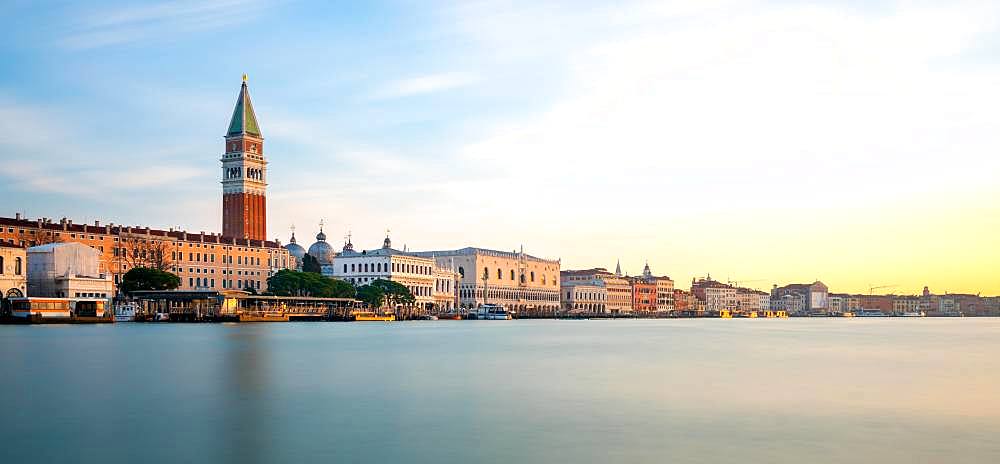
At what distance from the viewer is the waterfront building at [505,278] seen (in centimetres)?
13425

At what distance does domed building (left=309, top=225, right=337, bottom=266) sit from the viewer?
406 ft

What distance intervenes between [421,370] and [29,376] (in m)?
10.1

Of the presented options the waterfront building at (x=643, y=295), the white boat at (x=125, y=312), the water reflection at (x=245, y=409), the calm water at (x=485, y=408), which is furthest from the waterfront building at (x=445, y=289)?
the water reflection at (x=245, y=409)

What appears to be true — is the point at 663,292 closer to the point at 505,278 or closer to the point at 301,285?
the point at 505,278

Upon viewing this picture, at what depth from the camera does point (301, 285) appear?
91.9 meters

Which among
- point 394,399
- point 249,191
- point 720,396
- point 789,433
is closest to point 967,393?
point 720,396

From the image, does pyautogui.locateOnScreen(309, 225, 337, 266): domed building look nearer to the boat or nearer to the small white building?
the boat

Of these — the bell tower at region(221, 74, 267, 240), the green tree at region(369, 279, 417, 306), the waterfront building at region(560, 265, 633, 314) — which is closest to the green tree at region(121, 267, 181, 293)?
the green tree at region(369, 279, 417, 306)

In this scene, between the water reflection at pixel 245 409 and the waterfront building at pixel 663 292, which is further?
the waterfront building at pixel 663 292

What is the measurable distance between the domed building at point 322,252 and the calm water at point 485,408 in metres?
86.0

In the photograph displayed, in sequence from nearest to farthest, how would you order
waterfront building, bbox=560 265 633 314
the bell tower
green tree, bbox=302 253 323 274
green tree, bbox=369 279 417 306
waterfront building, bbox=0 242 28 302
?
1. waterfront building, bbox=0 242 28 302
2. green tree, bbox=369 279 417 306
3. green tree, bbox=302 253 323 274
4. the bell tower
5. waterfront building, bbox=560 265 633 314

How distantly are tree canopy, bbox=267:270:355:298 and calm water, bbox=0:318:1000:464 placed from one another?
5295cm

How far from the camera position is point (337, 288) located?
9681 cm

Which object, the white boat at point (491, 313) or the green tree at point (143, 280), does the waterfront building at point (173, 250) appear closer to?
the green tree at point (143, 280)
